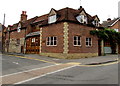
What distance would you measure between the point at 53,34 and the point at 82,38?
452 centimetres

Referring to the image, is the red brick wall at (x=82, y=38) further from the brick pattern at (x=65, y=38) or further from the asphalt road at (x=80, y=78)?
the asphalt road at (x=80, y=78)

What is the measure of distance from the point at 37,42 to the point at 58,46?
6290 mm

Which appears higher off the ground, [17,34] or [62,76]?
[17,34]

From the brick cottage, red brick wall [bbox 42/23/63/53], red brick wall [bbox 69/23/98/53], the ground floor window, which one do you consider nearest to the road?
the brick cottage

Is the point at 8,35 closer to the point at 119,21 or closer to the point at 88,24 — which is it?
the point at 88,24

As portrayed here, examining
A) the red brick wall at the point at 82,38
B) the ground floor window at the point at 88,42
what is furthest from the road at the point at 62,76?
the ground floor window at the point at 88,42

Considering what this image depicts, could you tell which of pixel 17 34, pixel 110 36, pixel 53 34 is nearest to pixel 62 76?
→ pixel 53 34

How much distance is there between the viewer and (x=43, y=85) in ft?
17.3

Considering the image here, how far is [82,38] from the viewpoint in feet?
55.5

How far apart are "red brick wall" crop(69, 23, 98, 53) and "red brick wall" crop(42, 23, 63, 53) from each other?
145 centimetres

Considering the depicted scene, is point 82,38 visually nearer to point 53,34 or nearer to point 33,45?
point 53,34

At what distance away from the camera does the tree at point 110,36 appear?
1873cm

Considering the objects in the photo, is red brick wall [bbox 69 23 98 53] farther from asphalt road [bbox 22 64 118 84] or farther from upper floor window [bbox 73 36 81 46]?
asphalt road [bbox 22 64 118 84]

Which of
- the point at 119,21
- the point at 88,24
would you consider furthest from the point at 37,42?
the point at 119,21
